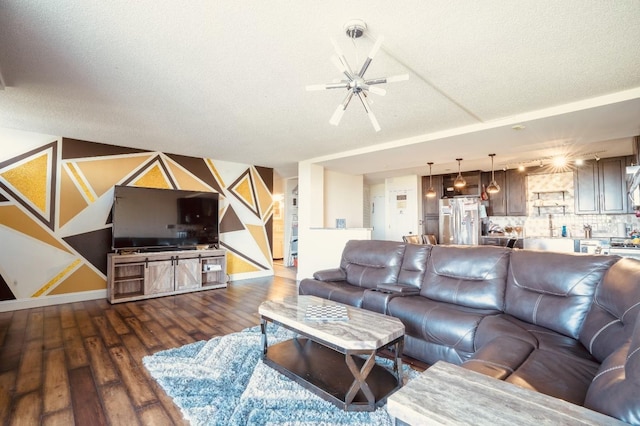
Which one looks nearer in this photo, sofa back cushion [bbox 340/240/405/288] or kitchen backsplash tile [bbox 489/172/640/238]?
sofa back cushion [bbox 340/240/405/288]

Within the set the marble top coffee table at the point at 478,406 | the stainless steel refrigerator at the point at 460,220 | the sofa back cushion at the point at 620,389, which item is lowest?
the marble top coffee table at the point at 478,406

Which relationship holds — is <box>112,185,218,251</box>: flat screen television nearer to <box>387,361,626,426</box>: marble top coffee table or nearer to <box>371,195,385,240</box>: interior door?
<box>371,195,385,240</box>: interior door

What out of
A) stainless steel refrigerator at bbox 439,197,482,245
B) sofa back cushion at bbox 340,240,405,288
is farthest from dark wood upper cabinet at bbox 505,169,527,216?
sofa back cushion at bbox 340,240,405,288

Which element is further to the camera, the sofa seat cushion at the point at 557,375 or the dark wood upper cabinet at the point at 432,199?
the dark wood upper cabinet at the point at 432,199

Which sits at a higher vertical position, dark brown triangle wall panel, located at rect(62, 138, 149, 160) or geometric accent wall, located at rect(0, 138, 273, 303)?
dark brown triangle wall panel, located at rect(62, 138, 149, 160)

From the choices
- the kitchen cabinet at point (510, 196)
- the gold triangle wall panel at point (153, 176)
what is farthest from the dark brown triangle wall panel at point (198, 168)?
the kitchen cabinet at point (510, 196)

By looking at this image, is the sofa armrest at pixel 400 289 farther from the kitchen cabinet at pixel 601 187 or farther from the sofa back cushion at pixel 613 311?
the kitchen cabinet at pixel 601 187

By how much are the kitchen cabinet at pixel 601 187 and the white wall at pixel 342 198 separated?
4353mm

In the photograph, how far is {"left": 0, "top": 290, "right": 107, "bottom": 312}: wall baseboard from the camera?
3982mm

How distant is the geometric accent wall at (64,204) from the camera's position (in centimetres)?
406

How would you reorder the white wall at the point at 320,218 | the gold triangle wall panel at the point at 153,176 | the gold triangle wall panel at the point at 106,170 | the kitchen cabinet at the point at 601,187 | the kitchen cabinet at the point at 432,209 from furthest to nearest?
the kitchen cabinet at the point at 432,209
the white wall at the point at 320,218
the kitchen cabinet at the point at 601,187
the gold triangle wall panel at the point at 153,176
the gold triangle wall panel at the point at 106,170

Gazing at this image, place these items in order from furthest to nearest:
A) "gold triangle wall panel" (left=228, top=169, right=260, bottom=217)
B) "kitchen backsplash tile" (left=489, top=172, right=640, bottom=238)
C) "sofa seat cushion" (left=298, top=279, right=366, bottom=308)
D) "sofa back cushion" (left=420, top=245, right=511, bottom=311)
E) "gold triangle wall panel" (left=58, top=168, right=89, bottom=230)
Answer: "gold triangle wall panel" (left=228, top=169, right=260, bottom=217) < "kitchen backsplash tile" (left=489, top=172, right=640, bottom=238) < "gold triangle wall panel" (left=58, top=168, right=89, bottom=230) < "sofa seat cushion" (left=298, top=279, right=366, bottom=308) < "sofa back cushion" (left=420, top=245, right=511, bottom=311)

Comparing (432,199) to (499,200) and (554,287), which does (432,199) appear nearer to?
(499,200)

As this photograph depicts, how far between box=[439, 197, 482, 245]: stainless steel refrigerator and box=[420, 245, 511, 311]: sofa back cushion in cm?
432
